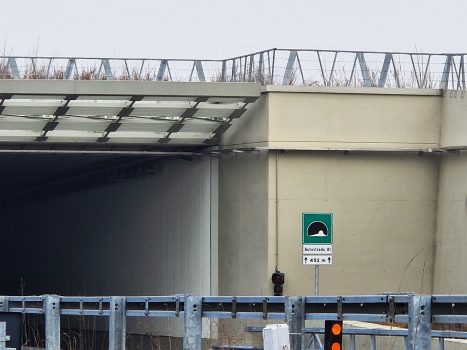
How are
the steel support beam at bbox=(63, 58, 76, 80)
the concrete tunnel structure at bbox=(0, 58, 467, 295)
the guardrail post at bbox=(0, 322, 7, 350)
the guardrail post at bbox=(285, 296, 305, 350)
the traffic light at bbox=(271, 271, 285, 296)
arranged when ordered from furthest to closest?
the steel support beam at bbox=(63, 58, 76, 80) → the concrete tunnel structure at bbox=(0, 58, 467, 295) → the traffic light at bbox=(271, 271, 285, 296) → the guardrail post at bbox=(0, 322, 7, 350) → the guardrail post at bbox=(285, 296, 305, 350)

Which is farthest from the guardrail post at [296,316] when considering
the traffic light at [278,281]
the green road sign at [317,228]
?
the traffic light at [278,281]

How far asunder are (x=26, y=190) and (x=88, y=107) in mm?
20955

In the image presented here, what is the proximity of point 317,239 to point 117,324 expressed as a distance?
446cm

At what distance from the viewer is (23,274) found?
39.5m

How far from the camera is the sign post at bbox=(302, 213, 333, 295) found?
553 inches

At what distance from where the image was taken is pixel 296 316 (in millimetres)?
8773

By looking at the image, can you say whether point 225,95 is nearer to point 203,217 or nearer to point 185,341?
point 203,217

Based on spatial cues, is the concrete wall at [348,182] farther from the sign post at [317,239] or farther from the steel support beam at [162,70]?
the sign post at [317,239]

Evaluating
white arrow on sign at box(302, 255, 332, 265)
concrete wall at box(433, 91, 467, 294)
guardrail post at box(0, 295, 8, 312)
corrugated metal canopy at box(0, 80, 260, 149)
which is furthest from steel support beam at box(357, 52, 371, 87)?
guardrail post at box(0, 295, 8, 312)

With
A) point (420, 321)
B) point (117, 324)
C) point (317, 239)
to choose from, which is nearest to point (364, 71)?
point (317, 239)

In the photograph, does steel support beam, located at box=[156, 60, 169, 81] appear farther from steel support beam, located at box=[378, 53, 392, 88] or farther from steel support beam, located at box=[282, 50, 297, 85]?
steel support beam, located at box=[378, 53, 392, 88]

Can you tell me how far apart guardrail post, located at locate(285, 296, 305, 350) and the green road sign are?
5.32 m

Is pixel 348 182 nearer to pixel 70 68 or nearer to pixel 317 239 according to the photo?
pixel 317 239

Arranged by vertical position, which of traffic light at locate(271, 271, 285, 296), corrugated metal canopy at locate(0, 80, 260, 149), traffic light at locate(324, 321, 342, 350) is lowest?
traffic light at locate(324, 321, 342, 350)
